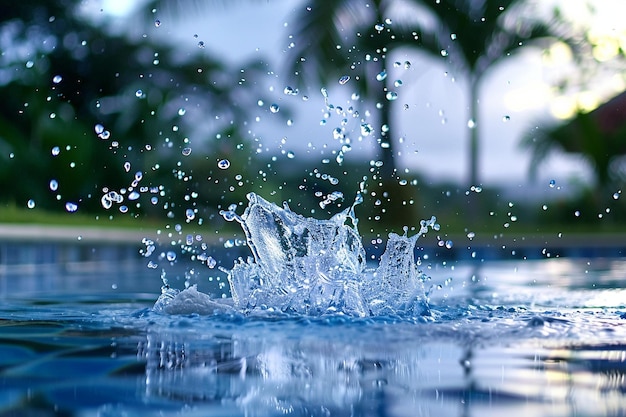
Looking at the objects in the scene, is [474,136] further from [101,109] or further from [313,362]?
[313,362]

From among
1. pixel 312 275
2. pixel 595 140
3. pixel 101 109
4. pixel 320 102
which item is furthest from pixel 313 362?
pixel 101 109

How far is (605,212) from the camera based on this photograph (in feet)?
49.5

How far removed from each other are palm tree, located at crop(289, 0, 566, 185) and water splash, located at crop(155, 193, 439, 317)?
7.66 m

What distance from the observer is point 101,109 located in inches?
603

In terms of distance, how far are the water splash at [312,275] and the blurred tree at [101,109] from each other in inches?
301

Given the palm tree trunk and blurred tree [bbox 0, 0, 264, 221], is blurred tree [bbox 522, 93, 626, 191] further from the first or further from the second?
blurred tree [bbox 0, 0, 264, 221]

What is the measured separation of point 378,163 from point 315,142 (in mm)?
6118

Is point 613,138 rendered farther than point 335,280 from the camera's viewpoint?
Yes

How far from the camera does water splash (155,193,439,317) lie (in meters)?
3.75

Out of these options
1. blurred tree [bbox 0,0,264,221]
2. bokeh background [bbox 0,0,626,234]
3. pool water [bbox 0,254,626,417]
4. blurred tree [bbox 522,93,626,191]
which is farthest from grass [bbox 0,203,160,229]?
blurred tree [bbox 522,93,626,191]

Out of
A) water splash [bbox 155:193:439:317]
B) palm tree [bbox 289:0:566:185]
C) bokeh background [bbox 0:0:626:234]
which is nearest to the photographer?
water splash [bbox 155:193:439:317]

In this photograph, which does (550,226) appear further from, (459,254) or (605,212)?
(459,254)

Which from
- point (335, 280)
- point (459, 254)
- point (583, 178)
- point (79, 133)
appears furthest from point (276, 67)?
point (335, 280)

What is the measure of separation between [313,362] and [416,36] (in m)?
10.8
